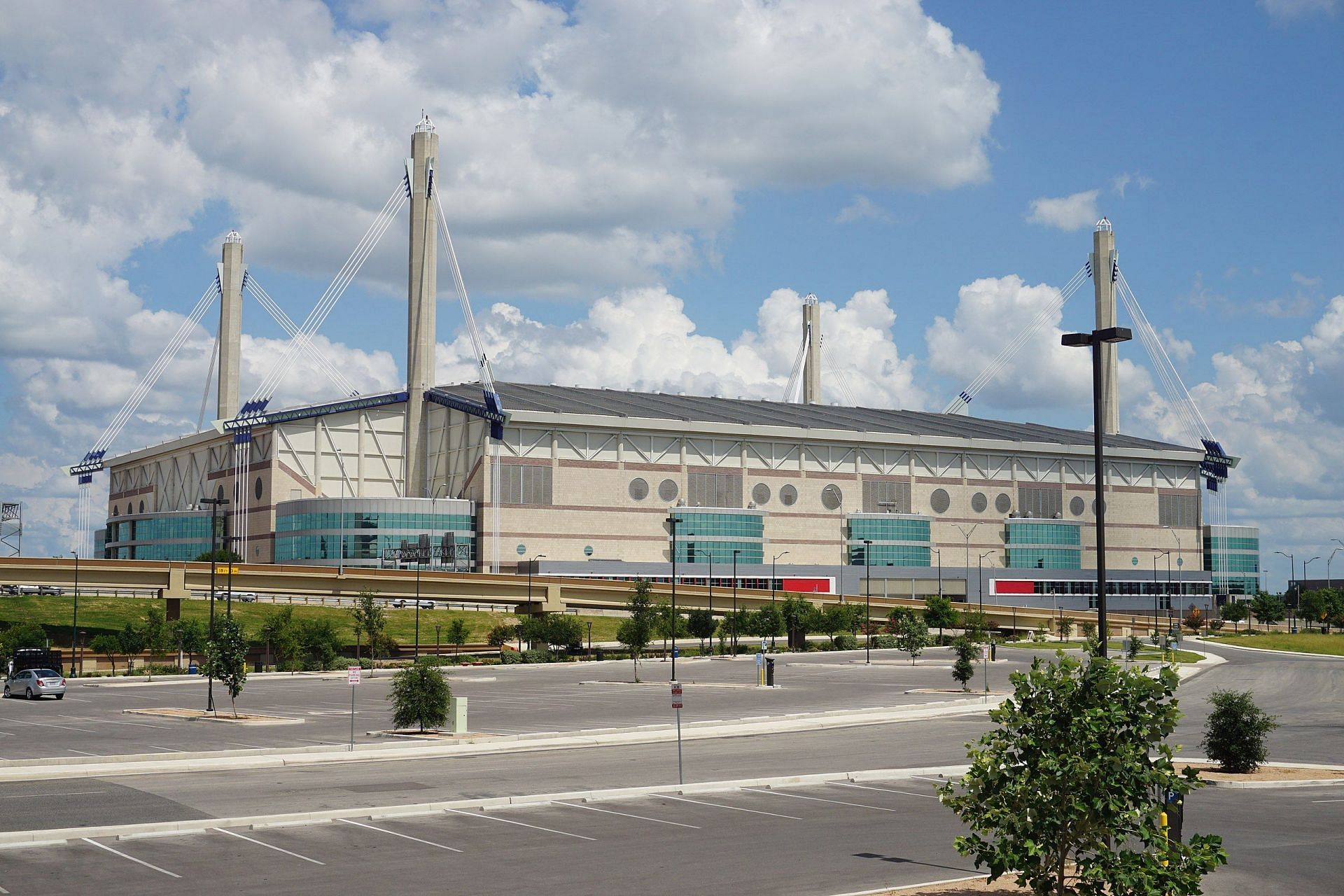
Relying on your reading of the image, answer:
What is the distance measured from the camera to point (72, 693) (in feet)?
208

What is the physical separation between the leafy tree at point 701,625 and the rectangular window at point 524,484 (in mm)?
36259

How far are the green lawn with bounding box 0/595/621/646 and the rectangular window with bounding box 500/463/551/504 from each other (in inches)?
735

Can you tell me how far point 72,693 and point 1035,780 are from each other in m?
59.7

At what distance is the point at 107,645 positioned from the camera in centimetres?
8769

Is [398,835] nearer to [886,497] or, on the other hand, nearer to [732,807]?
[732,807]

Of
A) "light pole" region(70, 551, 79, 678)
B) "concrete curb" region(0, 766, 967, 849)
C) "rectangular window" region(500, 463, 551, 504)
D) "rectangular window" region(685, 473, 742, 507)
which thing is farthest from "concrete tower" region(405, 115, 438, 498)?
"concrete curb" region(0, 766, 967, 849)

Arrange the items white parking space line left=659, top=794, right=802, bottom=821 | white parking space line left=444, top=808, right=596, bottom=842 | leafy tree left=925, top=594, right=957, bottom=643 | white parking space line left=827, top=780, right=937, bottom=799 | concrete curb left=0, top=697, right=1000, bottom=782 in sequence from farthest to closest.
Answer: leafy tree left=925, top=594, right=957, bottom=643 < concrete curb left=0, top=697, right=1000, bottom=782 < white parking space line left=827, top=780, right=937, bottom=799 < white parking space line left=659, top=794, right=802, bottom=821 < white parking space line left=444, top=808, right=596, bottom=842

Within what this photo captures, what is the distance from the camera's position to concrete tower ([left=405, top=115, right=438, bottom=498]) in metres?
144

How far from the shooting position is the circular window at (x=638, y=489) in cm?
13988

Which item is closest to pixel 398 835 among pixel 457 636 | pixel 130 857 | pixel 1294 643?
pixel 130 857

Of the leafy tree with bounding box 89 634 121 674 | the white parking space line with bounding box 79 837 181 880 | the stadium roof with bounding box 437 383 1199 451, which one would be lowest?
Answer: the leafy tree with bounding box 89 634 121 674

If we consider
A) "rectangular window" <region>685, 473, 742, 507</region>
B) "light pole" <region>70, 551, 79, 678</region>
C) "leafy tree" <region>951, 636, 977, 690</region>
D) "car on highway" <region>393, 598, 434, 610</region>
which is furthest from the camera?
"rectangular window" <region>685, 473, 742, 507</region>

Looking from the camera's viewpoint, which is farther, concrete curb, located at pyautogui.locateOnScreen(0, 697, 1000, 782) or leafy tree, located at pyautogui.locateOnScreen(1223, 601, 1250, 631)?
leafy tree, located at pyautogui.locateOnScreen(1223, 601, 1250, 631)

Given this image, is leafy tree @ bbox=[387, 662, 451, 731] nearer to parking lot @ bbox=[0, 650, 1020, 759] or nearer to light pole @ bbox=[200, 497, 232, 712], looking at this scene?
parking lot @ bbox=[0, 650, 1020, 759]
